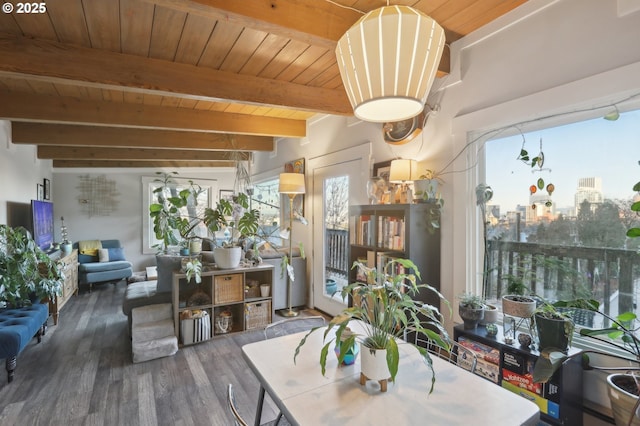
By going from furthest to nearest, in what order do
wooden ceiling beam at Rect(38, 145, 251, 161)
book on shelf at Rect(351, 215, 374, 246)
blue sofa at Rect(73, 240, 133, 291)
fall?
blue sofa at Rect(73, 240, 133, 291) → wooden ceiling beam at Rect(38, 145, 251, 161) → book on shelf at Rect(351, 215, 374, 246)

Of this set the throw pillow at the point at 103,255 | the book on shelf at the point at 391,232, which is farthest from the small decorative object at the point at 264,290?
the throw pillow at the point at 103,255

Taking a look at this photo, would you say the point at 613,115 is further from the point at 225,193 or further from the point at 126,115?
the point at 225,193

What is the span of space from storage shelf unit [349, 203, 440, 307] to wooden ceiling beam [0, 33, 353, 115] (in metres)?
1.10

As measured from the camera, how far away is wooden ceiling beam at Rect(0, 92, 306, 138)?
9.78 ft

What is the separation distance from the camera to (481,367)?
6.00 ft

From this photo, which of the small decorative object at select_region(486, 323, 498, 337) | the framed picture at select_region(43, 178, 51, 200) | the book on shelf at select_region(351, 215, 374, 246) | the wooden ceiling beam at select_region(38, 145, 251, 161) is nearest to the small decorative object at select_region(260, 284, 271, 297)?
the book on shelf at select_region(351, 215, 374, 246)

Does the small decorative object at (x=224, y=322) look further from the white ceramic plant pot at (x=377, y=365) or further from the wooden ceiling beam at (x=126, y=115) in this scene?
the white ceramic plant pot at (x=377, y=365)

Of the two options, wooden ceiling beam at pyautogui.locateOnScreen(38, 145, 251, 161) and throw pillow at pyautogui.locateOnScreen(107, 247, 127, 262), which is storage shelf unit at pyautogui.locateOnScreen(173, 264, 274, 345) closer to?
wooden ceiling beam at pyautogui.locateOnScreen(38, 145, 251, 161)

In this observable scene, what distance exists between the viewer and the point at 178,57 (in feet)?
7.79

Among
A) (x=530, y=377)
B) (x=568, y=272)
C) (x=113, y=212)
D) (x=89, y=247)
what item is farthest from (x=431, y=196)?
(x=113, y=212)

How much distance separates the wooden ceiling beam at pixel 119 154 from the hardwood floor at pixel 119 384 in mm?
2900

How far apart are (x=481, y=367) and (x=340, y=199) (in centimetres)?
233

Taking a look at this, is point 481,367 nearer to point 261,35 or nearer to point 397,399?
point 397,399

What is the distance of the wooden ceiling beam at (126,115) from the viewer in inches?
117
